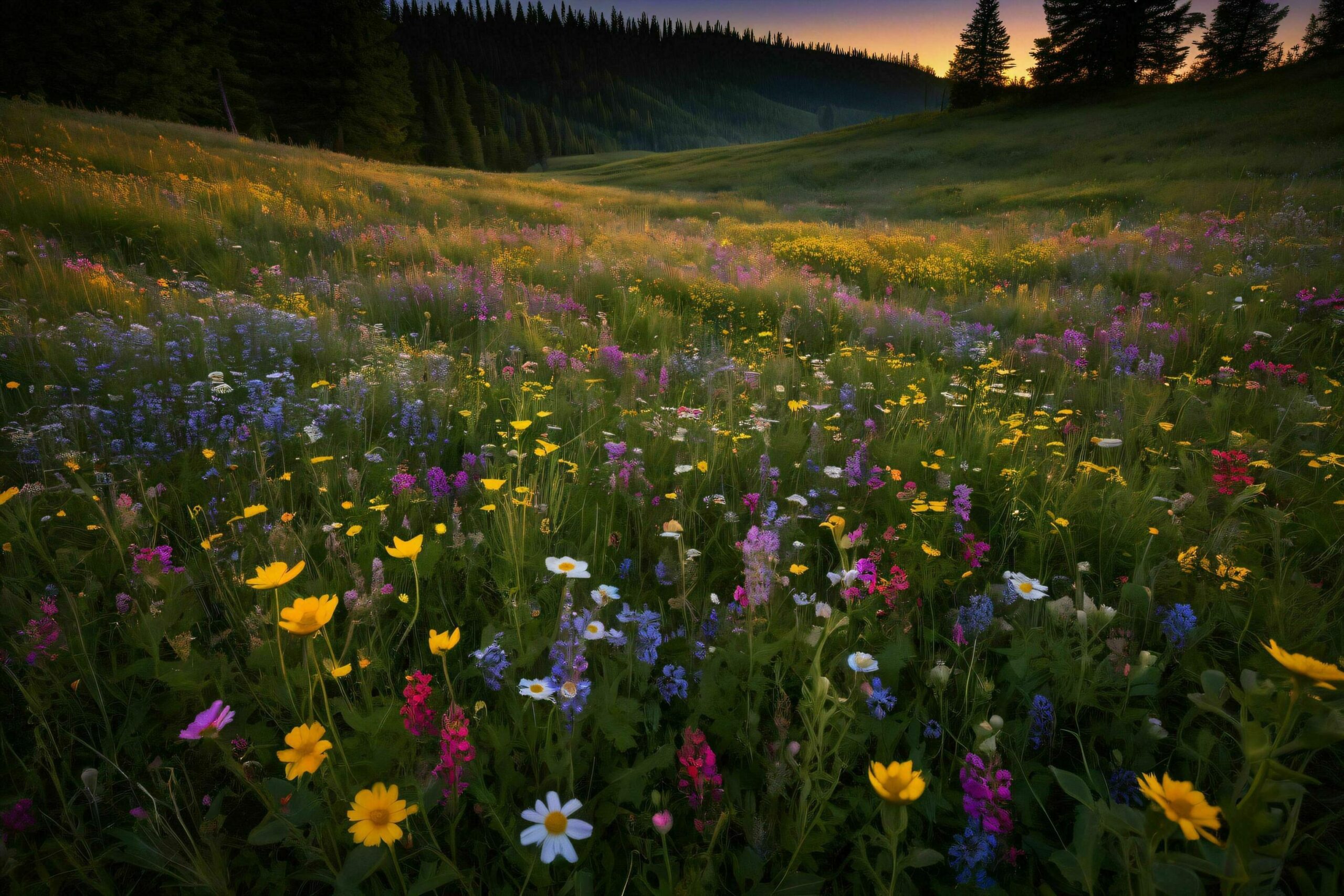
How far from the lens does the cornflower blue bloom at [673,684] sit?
1696 mm

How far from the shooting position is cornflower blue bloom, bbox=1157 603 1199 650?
1.76 m

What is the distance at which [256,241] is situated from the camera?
7008 millimetres

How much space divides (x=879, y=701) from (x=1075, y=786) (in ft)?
2.01

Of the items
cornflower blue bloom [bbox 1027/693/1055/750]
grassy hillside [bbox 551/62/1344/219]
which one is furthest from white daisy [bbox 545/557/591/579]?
grassy hillside [bbox 551/62/1344/219]

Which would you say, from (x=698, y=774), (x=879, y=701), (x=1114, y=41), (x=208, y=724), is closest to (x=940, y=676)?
(x=879, y=701)

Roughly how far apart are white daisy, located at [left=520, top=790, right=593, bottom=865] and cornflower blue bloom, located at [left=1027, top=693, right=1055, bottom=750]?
4.26 ft

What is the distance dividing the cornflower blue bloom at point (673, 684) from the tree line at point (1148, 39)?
58.0m

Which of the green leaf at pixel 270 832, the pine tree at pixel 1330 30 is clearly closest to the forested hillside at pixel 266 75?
the green leaf at pixel 270 832

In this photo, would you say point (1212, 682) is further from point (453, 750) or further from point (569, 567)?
point (453, 750)

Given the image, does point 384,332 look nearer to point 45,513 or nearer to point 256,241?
point 45,513

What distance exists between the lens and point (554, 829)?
1.08 m

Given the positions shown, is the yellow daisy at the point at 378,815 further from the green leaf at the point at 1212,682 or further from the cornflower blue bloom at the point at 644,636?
the green leaf at the point at 1212,682

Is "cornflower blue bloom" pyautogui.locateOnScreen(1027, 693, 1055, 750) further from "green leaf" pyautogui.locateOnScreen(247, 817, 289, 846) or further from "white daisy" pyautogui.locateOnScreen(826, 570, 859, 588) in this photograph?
"green leaf" pyautogui.locateOnScreen(247, 817, 289, 846)

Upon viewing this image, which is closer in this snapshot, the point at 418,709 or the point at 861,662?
the point at 418,709
